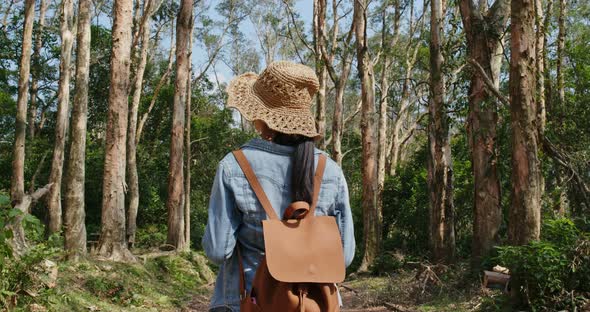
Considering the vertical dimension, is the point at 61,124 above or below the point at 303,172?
above

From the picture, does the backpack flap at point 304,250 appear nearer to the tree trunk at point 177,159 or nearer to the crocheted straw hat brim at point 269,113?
the crocheted straw hat brim at point 269,113

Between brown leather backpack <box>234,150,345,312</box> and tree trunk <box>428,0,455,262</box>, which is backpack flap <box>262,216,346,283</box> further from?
tree trunk <box>428,0,455,262</box>

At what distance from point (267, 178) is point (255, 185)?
7 centimetres

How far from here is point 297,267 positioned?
2.19m

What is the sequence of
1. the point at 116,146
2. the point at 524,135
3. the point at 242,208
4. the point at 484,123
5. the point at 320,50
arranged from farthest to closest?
1. the point at 320,50
2. the point at 484,123
3. the point at 116,146
4. the point at 524,135
5. the point at 242,208

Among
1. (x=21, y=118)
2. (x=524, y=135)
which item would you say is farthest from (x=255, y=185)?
(x=21, y=118)

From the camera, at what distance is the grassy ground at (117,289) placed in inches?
247

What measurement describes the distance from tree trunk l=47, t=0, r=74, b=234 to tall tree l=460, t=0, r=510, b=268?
36.7 ft

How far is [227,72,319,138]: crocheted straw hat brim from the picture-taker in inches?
95.3

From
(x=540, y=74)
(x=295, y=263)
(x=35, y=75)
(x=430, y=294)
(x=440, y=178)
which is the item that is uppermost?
(x=35, y=75)

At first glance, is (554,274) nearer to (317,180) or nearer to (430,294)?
(430,294)

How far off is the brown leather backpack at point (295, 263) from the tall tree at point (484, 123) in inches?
369

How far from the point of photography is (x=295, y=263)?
2.19m

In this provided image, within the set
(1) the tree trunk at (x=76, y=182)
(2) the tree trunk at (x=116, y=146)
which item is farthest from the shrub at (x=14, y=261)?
(2) the tree trunk at (x=116, y=146)
